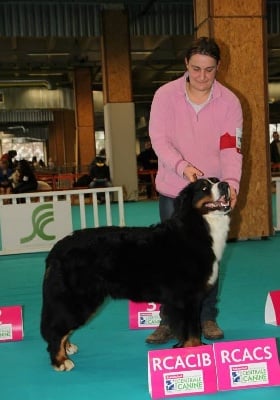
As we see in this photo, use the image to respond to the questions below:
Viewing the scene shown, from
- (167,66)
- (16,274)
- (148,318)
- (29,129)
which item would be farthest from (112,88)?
(29,129)

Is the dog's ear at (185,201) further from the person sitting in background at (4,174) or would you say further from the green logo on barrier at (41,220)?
the person sitting in background at (4,174)

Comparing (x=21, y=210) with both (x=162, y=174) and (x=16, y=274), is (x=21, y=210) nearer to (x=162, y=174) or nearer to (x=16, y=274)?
(x=16, y=274)

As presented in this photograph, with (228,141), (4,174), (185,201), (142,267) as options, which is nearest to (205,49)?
(228,141)

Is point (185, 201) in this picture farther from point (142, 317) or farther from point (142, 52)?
point (142, 52)

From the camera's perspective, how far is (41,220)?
7.61 m

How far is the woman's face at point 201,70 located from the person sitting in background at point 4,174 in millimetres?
11587

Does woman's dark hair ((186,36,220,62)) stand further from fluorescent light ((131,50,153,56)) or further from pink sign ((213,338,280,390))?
fluorescent light ((131,50,153,56))

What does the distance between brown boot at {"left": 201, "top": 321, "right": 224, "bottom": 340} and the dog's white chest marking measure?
67 cm

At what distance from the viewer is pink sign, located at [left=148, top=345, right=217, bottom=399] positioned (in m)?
2.78

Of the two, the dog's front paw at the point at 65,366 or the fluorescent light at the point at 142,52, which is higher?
the fluorescent light at the point at 142,52

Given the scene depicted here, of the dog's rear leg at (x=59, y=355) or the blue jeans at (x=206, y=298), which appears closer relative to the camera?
the dog's rear leg at (x=59, y=355)

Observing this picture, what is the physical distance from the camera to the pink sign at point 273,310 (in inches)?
153

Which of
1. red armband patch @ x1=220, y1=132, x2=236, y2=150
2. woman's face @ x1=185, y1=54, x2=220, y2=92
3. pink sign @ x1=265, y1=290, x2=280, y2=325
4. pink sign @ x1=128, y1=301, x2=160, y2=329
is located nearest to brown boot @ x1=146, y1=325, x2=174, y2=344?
pink sign @ x1=128, y1=301, x2=160, y2=329

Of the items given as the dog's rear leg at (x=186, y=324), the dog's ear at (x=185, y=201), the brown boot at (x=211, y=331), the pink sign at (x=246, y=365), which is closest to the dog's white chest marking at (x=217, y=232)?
the dog's ear at (x=185, y=201)
